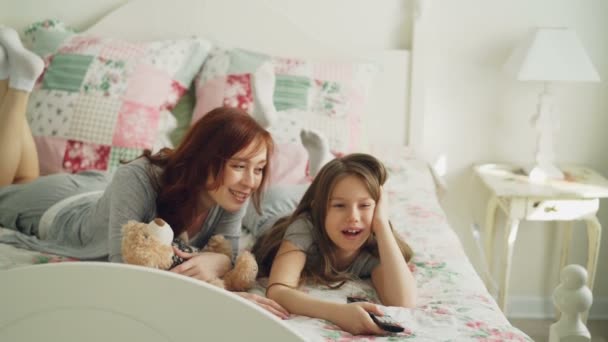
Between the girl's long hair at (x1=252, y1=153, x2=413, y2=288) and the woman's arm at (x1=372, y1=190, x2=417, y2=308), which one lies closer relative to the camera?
the woman's arm at (x1=372, y1=190, x2=417, y2=308)

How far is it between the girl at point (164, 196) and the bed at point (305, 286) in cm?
10

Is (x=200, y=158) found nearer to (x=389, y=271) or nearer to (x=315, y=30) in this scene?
(x=389, y=271)

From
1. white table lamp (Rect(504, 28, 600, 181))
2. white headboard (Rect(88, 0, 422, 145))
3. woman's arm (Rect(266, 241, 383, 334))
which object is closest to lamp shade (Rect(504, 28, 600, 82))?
white table lamp (Rect(504, 28, 600, 181))

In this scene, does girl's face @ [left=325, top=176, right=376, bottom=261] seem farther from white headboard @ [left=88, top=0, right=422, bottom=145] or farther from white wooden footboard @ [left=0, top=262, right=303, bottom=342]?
white headboard @ [left=88, top=0, right=422, bottom=145]

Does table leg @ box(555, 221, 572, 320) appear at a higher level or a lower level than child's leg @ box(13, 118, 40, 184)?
lower

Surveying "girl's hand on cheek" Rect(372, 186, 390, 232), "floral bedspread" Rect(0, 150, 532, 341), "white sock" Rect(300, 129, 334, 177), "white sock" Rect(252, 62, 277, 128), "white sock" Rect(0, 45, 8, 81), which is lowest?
"floral bedspread" Rect(0, 150, 532, 341)

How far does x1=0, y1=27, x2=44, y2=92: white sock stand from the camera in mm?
2072

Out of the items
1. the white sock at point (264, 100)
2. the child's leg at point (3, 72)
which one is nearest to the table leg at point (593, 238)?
the white sock at point (264, 100)

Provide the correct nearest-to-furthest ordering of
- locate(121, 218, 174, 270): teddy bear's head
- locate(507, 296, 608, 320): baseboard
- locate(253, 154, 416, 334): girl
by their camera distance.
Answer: locate(121, 218, 174, 270): teddy bear's head → locate(253, 154, 416, 334): girl → locate(507, 296, 608, 320): baseboard

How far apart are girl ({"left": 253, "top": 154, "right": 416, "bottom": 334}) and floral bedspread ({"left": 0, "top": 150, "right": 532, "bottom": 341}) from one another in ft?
0.15

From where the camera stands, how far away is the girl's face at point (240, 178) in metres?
1.62

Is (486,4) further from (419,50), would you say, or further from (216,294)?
(216,294)

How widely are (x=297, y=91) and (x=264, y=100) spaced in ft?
1.21

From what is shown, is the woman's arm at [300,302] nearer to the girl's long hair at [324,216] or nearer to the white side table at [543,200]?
the girl's long hair at [324,216]
